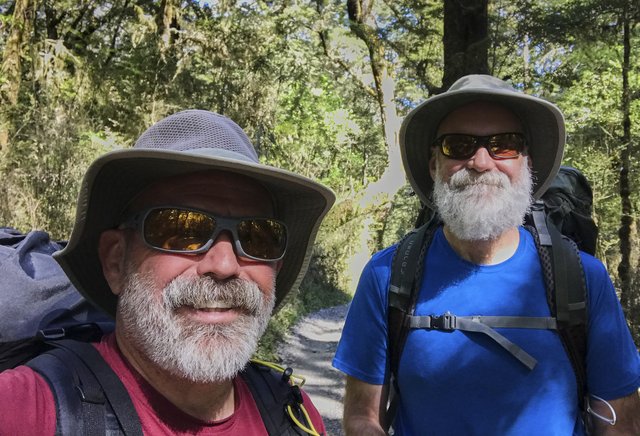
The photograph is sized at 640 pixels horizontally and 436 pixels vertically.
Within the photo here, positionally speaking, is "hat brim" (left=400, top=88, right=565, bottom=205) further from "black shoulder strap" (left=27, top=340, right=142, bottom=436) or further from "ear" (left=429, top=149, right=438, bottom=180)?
"black shoulder strap" (left=27, top=340, right=142, bottom=436)

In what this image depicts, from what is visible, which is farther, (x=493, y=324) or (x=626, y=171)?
(x=626, y=171)

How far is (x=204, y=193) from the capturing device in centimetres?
163

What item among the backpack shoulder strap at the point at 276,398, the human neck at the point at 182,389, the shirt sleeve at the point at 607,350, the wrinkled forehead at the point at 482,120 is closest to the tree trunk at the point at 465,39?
the wrinkled forehead at the point at 482,120

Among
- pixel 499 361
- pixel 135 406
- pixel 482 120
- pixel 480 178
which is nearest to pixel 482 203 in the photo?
pixel 480 178

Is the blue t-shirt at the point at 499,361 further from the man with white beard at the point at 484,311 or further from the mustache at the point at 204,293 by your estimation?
the mustache at the point at 204,293

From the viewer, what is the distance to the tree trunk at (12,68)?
7.93m

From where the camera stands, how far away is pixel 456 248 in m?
2.58

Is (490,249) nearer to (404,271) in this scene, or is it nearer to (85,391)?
(404,271)

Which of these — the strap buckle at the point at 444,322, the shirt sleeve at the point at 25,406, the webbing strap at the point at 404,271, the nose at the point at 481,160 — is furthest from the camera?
the nose at the point at 481,160

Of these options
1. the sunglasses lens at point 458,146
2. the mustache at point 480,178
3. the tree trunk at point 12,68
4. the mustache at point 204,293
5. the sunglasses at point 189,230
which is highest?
the tree trunk at point 12,68

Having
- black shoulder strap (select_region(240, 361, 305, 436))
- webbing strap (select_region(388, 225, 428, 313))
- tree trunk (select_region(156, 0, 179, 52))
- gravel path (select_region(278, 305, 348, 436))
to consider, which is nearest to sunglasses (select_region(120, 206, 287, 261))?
black shoulder strap (select_region(240, 361, 305, 436))

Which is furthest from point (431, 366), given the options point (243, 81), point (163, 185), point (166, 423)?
point (243, 81)

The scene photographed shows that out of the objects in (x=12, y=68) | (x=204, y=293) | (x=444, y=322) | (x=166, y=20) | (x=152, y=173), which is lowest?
(x=444, y=322)

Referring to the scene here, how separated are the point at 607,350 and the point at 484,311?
1.60 feet
